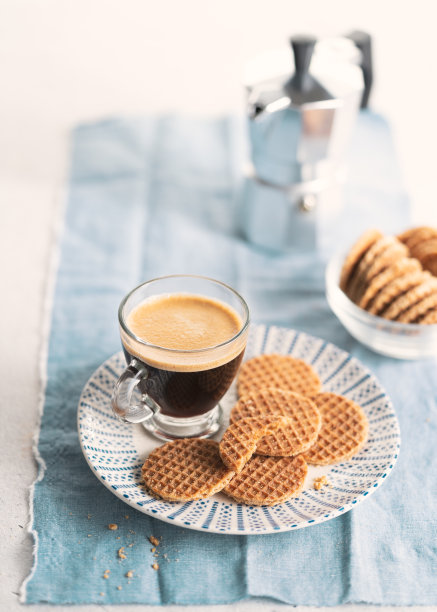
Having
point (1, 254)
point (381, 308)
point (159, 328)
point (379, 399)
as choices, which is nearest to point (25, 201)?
point (1, 254)

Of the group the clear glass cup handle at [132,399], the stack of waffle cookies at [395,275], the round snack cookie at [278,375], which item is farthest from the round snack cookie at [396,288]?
the clear glass cup handle at [132,399]

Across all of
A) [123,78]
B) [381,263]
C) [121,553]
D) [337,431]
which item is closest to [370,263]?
[381,263]

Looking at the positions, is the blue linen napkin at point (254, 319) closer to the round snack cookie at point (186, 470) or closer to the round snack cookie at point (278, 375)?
the round snack cookie at point (186, 470)

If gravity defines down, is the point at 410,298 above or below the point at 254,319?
above

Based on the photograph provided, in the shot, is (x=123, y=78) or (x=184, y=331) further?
(x=123, y=78)

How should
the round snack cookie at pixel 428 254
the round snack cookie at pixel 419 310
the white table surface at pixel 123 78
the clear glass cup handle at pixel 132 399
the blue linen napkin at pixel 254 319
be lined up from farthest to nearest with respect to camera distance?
the white table surface at pixel 123 78
the round snack cookie at pixel 428 254
the round snack cookie at pixel 419 310
the clear glass cup handle at pixel 132 399
the blue linen napkin at pixel 254 319

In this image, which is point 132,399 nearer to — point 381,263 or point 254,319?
point 254,319

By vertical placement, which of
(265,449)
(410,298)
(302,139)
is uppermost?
(302,139)

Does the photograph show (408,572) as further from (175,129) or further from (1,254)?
(175,129)
